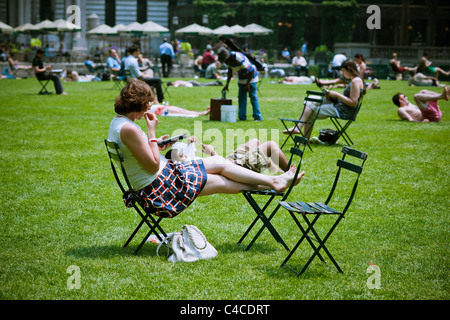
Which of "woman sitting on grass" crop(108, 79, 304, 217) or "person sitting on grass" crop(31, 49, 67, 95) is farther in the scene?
"person sitting on grass" crop(31, 49, 67, 95)

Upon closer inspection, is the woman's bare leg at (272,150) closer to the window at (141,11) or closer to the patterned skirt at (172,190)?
the patterned skirt at (172,190)

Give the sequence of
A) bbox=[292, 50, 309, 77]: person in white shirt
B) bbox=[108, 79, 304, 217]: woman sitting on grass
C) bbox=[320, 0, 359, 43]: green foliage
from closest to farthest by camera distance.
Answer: bbox=[108, 79, 304, 217]: woman sitting on grass → bbox=[292, 50, 309, 77]: person in white shirt → bbox=[320, 0, 359, 43]: green foliage

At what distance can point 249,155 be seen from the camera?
588 centimetres

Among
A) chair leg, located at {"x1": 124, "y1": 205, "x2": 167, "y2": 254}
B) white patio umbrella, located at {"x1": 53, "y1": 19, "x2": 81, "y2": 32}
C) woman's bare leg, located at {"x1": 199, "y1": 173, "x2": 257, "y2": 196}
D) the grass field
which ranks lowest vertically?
the grass field

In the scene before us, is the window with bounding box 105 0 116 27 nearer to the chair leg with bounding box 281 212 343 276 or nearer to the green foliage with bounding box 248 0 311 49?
the green foliage with bounding box 248 0 311 49

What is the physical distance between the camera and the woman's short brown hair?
15.5 ft

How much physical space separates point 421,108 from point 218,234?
997 cm

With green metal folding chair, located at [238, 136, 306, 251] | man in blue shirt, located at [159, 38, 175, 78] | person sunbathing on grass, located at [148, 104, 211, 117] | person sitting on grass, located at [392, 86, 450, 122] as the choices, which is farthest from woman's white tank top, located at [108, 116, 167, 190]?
man in blue shirt, located at [159, 38, 175, 78]

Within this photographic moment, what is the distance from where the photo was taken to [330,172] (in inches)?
328

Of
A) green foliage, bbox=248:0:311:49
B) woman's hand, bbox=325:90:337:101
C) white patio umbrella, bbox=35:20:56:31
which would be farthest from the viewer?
green foliage, bbox=248:0:311:49

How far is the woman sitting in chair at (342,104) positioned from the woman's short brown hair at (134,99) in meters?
5.87

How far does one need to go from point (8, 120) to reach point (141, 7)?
41.5 meters
